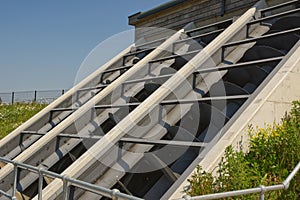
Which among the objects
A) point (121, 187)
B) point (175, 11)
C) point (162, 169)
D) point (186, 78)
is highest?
point (175, 11)

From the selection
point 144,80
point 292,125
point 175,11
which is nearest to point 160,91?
point 144,80

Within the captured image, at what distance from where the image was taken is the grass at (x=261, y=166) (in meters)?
3.03

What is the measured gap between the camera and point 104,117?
5.99 metres

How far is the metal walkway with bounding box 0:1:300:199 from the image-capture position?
13.9 feet

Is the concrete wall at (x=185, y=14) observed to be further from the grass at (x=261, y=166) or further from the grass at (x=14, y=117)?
the grass at (x=14, y=117)

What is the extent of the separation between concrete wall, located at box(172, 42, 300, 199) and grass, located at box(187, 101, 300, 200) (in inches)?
3.3

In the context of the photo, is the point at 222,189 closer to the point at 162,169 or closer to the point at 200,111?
the point at 162,169

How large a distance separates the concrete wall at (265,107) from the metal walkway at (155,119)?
222 millimetres

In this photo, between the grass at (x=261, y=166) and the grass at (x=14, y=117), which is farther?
the grass at (x=14, y=117)

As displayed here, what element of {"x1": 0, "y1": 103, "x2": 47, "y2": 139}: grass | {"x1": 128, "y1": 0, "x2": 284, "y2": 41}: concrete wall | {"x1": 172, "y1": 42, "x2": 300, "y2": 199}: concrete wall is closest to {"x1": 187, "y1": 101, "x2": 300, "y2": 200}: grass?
{"x1": 172, "y1": 42, "x2": 300, "y2": 199}: concrete wall

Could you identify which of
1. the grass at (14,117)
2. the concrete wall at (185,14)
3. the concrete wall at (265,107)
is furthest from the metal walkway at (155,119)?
the grass at (14,117)

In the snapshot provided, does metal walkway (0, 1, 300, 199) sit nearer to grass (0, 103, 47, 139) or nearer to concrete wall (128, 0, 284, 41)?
concrete wall (128, 0, 284, 41)

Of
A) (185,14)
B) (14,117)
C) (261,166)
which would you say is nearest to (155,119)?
(261,166)

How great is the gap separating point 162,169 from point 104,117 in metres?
2.10
